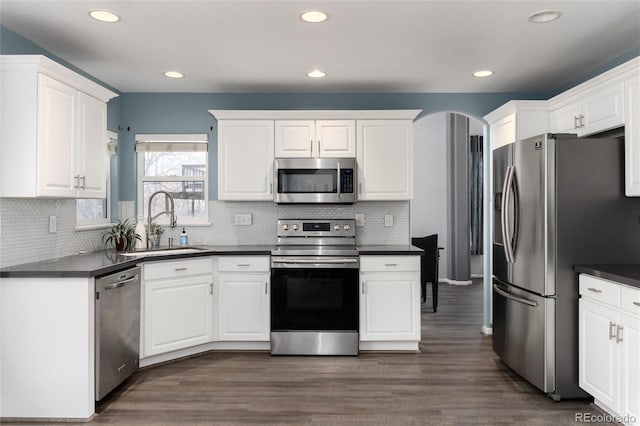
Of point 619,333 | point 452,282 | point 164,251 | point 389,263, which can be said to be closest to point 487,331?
point 389,263

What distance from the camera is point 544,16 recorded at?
2.97m

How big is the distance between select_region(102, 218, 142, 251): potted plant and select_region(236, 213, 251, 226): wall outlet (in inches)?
37.7

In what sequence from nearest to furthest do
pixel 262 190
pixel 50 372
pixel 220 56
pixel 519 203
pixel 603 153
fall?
pixel 50 372 < pixel 603 153 < pixel 519 203 < pixel 220 56 < pixel 262 190

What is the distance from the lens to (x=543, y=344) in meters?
3.23

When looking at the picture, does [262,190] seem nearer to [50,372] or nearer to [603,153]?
[50,372]

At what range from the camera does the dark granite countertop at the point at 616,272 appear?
2.63 meters

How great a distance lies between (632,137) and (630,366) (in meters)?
1.38

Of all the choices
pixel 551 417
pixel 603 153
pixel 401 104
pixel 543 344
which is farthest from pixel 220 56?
pixel 551 417

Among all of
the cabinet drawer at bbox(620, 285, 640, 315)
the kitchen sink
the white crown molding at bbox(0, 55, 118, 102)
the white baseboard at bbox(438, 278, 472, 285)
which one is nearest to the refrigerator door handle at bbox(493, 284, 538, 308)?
the cabinet drawer at bbox(620, 285, 640, 315)

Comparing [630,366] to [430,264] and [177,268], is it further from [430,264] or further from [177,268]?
[430,264]

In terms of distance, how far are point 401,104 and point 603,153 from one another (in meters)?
2.18

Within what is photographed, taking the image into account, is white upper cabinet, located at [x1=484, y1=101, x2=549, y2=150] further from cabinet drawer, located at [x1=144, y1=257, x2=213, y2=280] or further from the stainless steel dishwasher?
the stainless steel dishwasher

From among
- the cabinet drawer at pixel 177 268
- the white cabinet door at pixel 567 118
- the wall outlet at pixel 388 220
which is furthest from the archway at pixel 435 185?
the cabinet drawer at pixel 177 268

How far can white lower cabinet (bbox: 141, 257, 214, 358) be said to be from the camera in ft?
12.6
